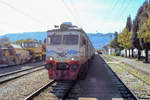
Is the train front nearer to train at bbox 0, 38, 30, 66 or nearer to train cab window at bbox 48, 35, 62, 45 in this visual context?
train cab window at bbox 48, 35, 62, 45

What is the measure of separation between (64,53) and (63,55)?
4.9 inches

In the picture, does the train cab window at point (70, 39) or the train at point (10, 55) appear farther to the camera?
the train at point (10, 55)

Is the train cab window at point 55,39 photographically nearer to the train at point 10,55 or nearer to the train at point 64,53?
the train at point 64,53

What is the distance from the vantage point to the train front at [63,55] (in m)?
8.86

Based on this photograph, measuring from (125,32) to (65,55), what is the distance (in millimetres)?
28854

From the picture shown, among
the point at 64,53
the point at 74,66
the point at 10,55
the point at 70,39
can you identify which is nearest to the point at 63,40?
the point at 70,39

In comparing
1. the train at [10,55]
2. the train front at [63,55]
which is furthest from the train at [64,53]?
the train at [10,55]

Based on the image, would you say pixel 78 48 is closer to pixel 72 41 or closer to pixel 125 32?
pixel 72 41

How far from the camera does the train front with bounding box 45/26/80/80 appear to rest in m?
8.86

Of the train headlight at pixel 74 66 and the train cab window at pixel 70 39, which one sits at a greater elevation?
the train cab window at pixel 70 39

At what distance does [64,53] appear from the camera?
29.8 feet

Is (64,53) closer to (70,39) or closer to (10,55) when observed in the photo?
(70,39)

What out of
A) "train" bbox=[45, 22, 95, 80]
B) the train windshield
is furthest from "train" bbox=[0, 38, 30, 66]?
the train windshield

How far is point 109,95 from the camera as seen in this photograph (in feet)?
23.0
